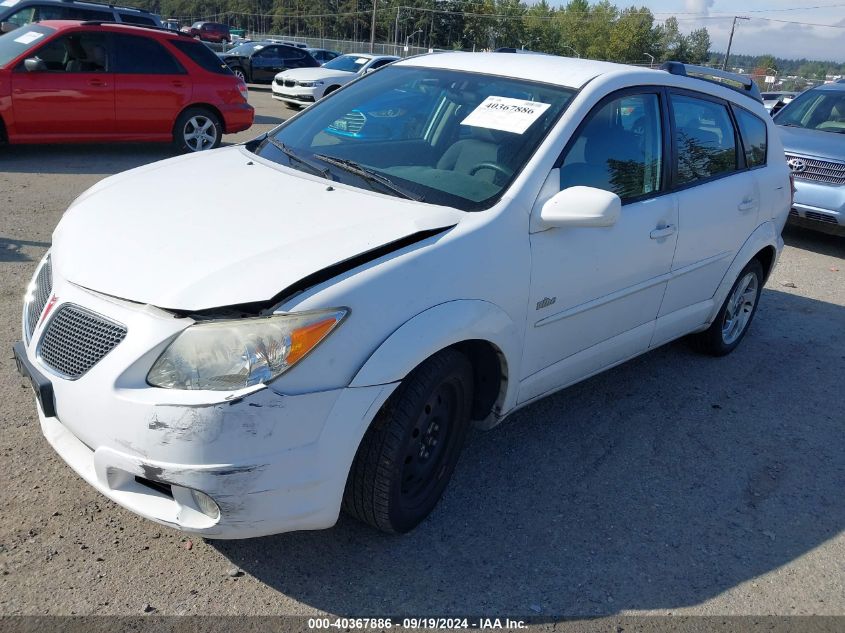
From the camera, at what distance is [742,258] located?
4.88m

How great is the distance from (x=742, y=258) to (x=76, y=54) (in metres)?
8.26

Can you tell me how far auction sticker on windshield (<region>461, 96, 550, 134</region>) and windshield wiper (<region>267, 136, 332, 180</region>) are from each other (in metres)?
0.72

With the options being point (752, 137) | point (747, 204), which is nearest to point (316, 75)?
point (752, 137)

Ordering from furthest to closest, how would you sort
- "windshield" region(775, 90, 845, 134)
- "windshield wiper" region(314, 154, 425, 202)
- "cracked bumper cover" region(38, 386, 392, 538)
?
"windshield" region(775, 90, 845, 134)
"windshield wiper" region(314, 154, 425, 202)
"cracked bumper cover" region(38, 386, 392, 538)

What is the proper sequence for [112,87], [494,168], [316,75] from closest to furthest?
[494,168]
[112,87]
[316,75]

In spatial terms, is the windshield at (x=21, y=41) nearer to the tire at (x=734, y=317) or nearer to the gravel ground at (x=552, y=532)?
the gravel ground at (x=552, y=532)

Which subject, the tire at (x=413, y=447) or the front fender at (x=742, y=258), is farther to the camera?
the front fender at (x=742, y=258)

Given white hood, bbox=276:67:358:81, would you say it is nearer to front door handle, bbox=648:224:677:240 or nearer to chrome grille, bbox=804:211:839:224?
chrome grille, bbox=804:211:839:224

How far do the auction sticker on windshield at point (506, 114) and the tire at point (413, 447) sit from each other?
1.16 m

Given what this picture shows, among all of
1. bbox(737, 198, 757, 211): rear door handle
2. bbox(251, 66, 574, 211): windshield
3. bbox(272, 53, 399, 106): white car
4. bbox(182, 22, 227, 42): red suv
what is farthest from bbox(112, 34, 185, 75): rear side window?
bbox(182, 22, 227, 42): red suv

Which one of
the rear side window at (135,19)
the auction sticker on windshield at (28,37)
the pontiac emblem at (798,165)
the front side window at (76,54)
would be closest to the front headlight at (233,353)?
the pontiac emblem at (798,165)

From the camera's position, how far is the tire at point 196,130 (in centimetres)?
1041

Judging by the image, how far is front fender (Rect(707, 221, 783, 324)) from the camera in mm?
4820

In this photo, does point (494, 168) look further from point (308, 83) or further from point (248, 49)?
point (248, 49)
